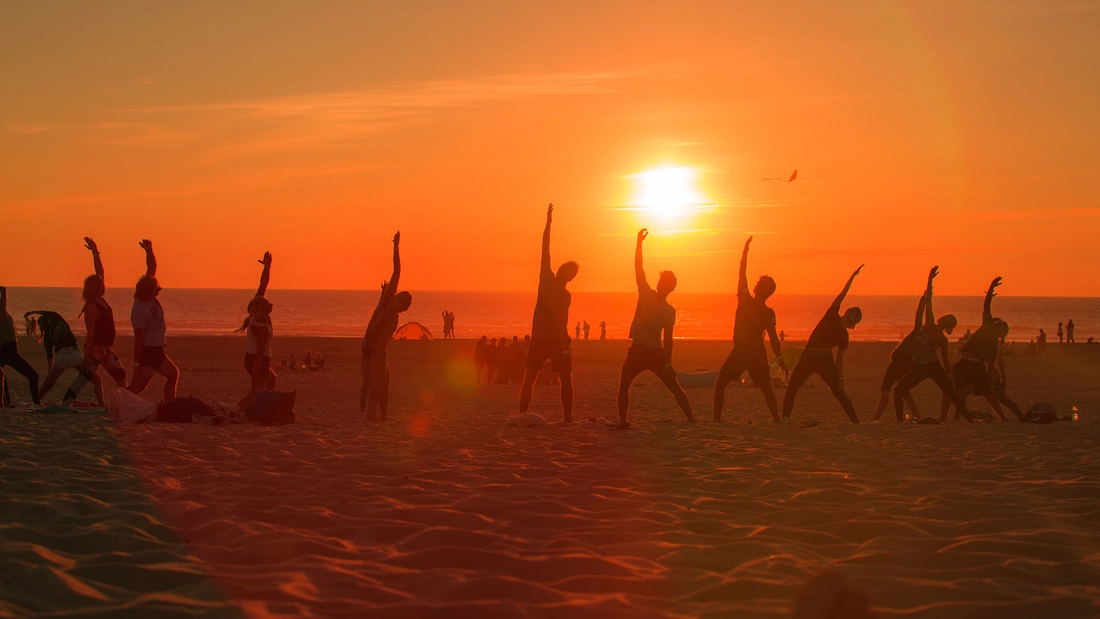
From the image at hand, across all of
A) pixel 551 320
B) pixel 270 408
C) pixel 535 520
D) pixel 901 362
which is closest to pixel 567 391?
pixel 551 320

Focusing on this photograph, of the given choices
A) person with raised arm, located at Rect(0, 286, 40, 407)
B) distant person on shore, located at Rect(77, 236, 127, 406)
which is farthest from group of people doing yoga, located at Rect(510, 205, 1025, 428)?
person with raised arm, located at Rect(0, 286, 40, 407)

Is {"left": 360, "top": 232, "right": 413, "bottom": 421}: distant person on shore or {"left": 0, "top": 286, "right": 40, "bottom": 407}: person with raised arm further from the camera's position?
{"left": 0, "top": 286, "right": 40, "bottom": 407}: person with raised arm

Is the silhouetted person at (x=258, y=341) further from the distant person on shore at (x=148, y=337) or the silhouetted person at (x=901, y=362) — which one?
the silhouetted person at (x=901, y=362)

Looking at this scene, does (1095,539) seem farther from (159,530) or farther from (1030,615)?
(159,530)

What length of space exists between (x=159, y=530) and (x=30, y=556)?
0.63m

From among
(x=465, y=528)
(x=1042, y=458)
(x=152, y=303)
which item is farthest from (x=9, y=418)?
(x=1042, y=458)

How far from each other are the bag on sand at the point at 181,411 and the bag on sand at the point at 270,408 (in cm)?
45

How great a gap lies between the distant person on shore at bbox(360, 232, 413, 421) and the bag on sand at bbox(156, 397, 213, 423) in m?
1.84

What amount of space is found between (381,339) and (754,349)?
4.40m

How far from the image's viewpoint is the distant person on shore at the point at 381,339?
9.69m

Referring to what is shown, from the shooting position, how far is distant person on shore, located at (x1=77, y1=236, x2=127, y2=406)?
32.4ft

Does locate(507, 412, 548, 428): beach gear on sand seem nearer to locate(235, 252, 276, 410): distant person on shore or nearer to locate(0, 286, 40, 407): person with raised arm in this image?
locate(235, 252, 276, 410): distant person on shore

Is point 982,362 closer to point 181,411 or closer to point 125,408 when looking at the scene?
point 181,411

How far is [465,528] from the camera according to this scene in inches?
178
